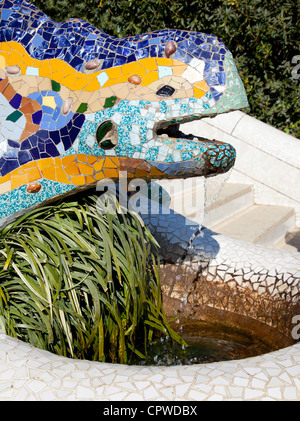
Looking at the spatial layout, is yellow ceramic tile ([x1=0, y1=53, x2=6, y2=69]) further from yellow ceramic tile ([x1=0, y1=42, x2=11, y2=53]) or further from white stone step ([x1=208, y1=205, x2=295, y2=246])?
white stone step ([x1=208, y1=205, x2=295, y2=246])

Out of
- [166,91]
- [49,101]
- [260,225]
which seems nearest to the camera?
[166,91]

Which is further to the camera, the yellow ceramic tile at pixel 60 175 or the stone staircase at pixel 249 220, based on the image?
the stone staircase at pixel 249 220

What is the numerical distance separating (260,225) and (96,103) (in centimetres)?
301

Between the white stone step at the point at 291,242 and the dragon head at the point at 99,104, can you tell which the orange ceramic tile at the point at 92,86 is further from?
the white stone step at the point at 291,242

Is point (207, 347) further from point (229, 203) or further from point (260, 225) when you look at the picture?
point (229, 203)

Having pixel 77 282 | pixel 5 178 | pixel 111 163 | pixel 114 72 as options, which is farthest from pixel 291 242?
pixel 5 178

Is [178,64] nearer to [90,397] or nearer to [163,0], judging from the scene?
[90,397]

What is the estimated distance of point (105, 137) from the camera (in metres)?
2.30

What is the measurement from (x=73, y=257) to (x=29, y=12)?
44.9 inches

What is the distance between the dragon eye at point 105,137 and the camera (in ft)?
7.50

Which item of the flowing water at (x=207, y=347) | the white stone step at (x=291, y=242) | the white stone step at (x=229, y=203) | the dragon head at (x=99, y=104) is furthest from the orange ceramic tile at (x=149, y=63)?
the white stone step at (x=291, y=242)

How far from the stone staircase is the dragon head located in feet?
7.86

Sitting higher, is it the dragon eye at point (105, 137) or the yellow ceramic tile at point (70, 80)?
the yellow ceramic tile at point (70, 80)

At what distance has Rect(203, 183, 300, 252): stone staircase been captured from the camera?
477cm
